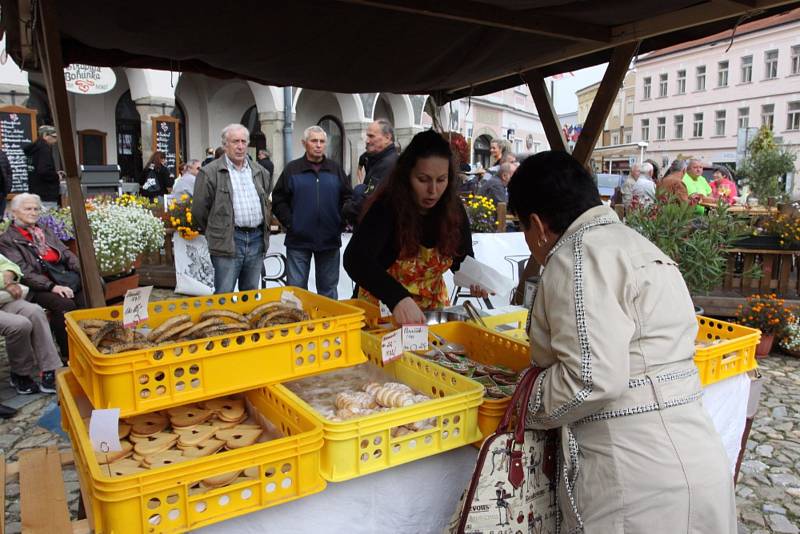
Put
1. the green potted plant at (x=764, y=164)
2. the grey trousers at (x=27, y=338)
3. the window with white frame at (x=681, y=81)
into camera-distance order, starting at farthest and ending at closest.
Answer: the window with white frame at (x=681, y=81) → the green potted plant at (x=764, y=164) → the grey trousers at (x=27, y=338)

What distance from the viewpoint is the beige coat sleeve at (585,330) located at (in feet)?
4.99

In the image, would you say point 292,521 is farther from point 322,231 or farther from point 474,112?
point 474,112

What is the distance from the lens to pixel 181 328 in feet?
6.46

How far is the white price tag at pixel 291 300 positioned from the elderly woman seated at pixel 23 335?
3.12 m

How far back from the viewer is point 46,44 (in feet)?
8.45

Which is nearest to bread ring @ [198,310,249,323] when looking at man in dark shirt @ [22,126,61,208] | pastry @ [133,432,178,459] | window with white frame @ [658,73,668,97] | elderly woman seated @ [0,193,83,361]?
pastry @ [133,432,178,459]

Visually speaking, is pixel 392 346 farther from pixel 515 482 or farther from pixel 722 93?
pixel 722 93

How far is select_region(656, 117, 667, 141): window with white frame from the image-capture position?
44.0 meters

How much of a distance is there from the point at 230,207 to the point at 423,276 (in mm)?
2755

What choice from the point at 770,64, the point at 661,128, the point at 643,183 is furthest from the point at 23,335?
the point at 661,128

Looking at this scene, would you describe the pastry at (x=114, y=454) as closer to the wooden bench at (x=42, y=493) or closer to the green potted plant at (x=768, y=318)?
the wooden bench at (x=42, y=493)

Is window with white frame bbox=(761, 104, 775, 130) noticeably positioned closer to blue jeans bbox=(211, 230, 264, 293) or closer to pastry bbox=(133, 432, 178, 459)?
blue jeans bbox=(211, 230, 264, 293)

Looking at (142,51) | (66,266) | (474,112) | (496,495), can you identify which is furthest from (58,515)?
(474,112)

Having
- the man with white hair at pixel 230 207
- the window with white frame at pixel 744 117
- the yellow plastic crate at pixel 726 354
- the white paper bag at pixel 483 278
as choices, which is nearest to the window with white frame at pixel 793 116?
the window with white frame at pixel 744 117
